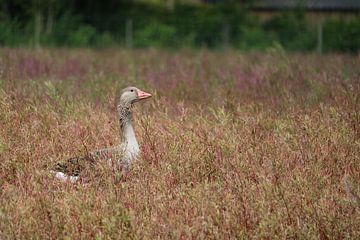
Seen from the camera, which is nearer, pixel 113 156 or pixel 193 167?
pixel 113 156

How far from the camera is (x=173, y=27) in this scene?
30.2m

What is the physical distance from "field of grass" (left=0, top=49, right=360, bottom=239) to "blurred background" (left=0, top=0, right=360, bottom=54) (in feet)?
44.9

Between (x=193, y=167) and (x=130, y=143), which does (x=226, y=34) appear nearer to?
(x=130, y=143)

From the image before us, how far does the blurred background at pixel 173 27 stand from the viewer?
26516 millimetres

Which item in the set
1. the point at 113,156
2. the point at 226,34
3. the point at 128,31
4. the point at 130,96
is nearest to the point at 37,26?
the point at 128,31

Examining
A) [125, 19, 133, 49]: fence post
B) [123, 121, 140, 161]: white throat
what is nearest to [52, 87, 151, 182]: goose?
[123, 121, 140, 161]: white throat

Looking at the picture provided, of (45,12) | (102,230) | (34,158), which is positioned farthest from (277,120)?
(45,12)

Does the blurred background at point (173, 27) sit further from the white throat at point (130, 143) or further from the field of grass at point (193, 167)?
the white throat at point (130, 143)

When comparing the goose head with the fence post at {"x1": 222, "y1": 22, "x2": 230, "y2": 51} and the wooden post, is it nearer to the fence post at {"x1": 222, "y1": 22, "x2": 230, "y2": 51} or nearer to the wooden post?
the wooden post

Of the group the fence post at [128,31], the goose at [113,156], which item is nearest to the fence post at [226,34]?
the fence post at [128,31]

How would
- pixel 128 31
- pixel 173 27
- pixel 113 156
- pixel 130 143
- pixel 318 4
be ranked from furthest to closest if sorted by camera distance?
pixel 318 4 → pixel 173 27 → pixel 128 31 → pixel 130 143 → pixel 113 156

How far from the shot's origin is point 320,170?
7.38 m

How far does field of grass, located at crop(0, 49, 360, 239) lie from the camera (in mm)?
6070

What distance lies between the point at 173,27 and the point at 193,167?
75.3 ft
